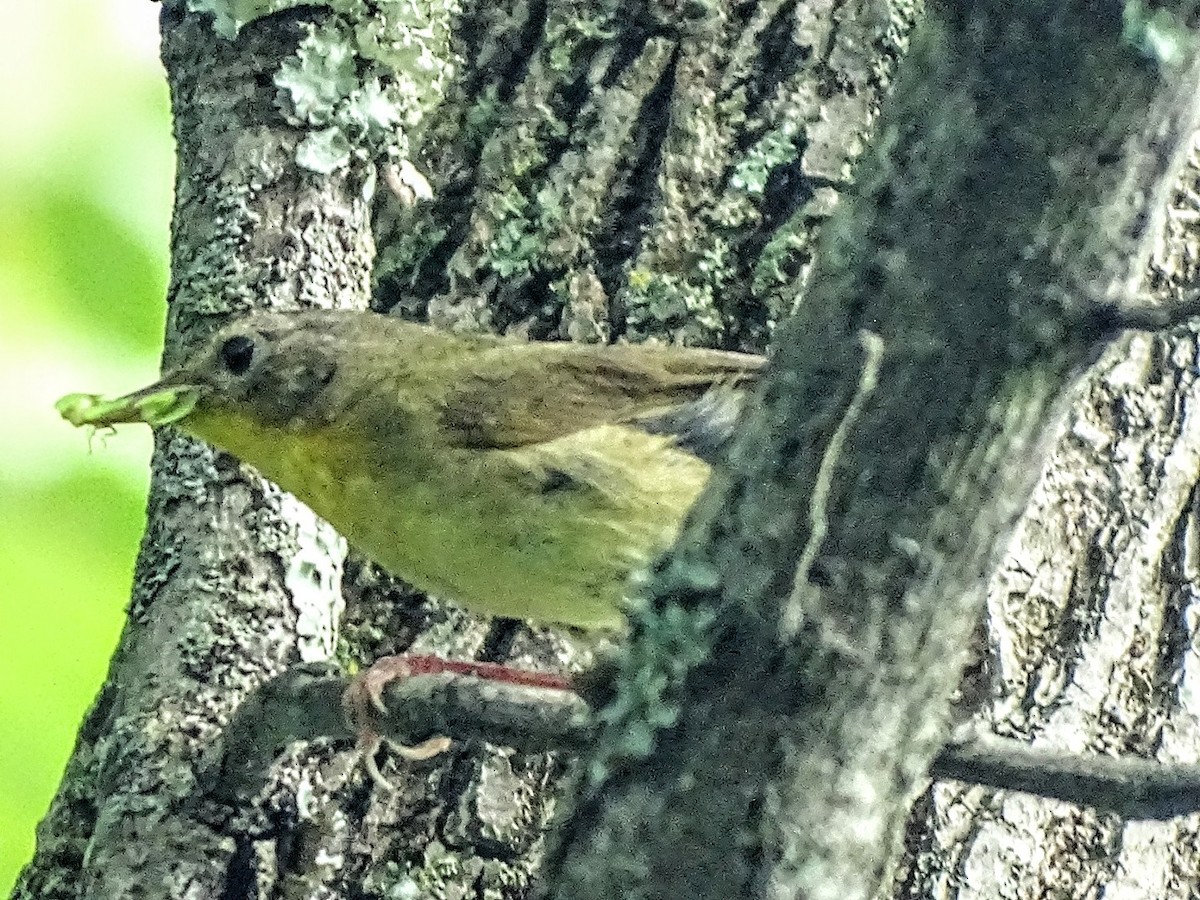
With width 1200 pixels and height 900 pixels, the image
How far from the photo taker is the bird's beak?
2.55m

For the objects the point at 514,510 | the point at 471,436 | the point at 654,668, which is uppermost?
the point at 471,436

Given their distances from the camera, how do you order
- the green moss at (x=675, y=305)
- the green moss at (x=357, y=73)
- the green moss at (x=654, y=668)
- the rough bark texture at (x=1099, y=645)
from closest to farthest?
1. the green moss at (x=654, y=668)
2. the rough bark texture at (x=1099, y=645)
3. the green moss at (x=357, y=73)
4. the green moss at (x=675, y=305)

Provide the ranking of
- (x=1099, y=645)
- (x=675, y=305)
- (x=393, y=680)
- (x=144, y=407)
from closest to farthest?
1. (x=393, y=680)
2. (x=1099, y=645)
3. (x=144, y=407)
4. (x=675, y=305)

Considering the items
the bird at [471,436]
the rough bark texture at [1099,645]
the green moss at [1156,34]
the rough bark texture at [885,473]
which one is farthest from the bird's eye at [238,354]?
the green moss at [1156,34]

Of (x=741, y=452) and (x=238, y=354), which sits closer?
(x=741, y=452)

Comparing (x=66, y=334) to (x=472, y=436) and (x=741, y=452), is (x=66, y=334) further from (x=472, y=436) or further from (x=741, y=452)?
(x=741, y=452)

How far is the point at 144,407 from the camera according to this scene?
2.56 meters

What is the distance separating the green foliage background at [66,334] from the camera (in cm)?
304

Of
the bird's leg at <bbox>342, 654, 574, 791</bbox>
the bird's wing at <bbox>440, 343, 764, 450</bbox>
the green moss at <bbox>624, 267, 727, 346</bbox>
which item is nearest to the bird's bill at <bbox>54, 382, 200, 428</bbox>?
the bird's wing at <bbox>440, 343, 764, 450</bbox>

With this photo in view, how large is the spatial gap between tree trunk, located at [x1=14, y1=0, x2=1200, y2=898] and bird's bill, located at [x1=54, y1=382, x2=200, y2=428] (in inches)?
3.1

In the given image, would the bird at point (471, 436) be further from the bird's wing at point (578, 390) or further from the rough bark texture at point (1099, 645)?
the rough bark texture at point (1099, 645)

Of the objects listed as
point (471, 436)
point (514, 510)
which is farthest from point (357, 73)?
point (514, 510)

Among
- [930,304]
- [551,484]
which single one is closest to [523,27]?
[551,484]

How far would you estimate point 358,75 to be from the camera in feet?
8.29
